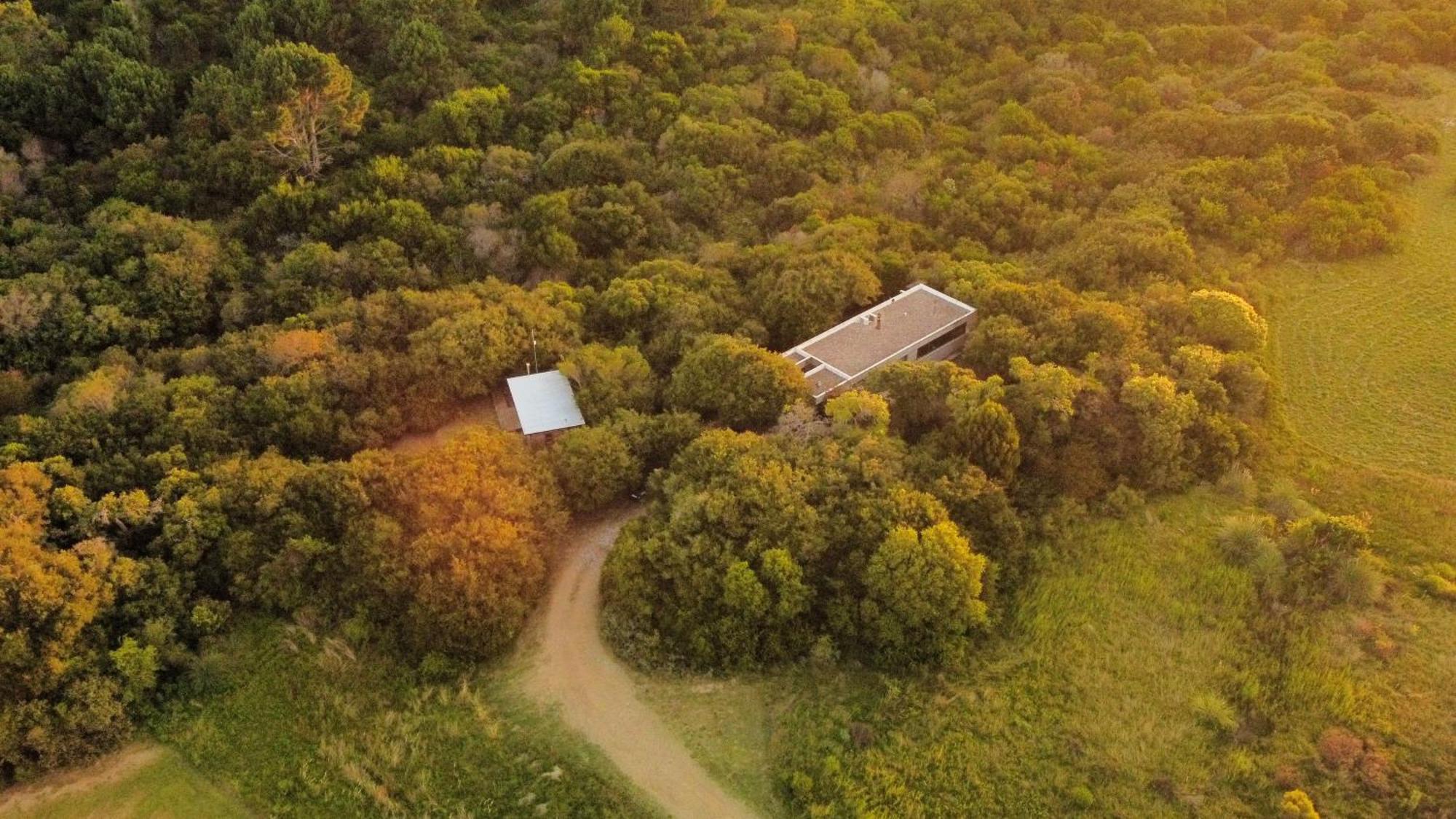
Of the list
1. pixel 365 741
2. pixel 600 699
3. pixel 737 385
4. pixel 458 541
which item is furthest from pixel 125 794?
pixel 737 385

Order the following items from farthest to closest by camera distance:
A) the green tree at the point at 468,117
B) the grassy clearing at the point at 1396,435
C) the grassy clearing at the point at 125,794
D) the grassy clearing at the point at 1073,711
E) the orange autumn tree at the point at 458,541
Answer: the green tree at the point at 468,117 → the orange autumn tree at the point at 458,541 → the grassy clearing at the point at 125,794 → the grassy clearing at the point at 1396,435 → the grassy clearing at the point at 1073,711

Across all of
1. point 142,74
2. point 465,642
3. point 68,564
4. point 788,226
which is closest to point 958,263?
point 788,226

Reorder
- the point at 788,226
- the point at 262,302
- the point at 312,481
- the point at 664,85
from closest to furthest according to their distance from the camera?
the point at 312,481
the point at 262,302
the point at 788,226
the point at 664,85

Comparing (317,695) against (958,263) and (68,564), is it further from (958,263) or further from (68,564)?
(958,263)

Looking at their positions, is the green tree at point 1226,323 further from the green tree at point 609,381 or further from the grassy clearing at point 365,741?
the grassy clearing at point 365,741

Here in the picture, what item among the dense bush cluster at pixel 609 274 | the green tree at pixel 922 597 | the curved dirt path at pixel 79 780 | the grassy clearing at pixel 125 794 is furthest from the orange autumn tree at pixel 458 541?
the green tree at pixel 922 597
